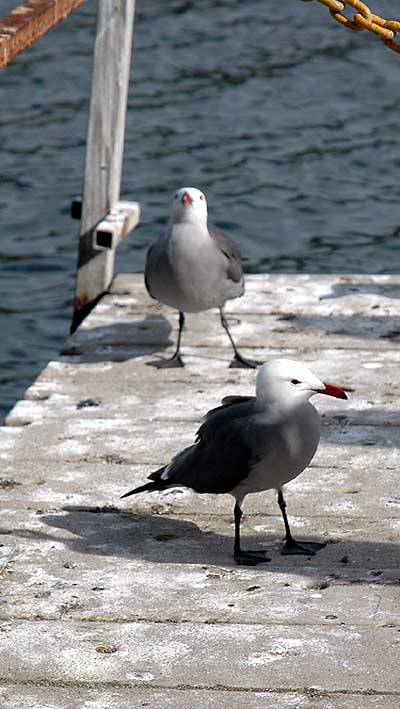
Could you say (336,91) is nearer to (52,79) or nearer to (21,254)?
(52,79)

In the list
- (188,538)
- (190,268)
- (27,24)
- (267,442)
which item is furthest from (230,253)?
(27,24)

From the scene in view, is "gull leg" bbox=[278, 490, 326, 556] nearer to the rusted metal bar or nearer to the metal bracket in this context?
the rusted metal bar

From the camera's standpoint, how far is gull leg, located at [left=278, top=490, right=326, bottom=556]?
529cm

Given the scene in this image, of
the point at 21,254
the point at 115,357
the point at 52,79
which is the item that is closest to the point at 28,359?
the point at 21,254

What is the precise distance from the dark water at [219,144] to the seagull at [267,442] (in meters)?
4.56

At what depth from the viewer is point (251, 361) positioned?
7.57 m

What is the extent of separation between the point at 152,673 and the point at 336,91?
11791 mm

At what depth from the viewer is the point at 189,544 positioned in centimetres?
546

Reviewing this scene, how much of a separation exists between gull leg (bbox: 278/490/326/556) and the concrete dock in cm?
3

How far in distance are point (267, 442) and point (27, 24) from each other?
61.9 inches

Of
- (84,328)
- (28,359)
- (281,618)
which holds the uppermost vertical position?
(281,618)

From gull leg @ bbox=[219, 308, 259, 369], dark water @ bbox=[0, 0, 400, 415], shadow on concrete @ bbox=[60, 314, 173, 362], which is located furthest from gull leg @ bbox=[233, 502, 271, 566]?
dark water @ bbox=[0, 0, 400, 415]

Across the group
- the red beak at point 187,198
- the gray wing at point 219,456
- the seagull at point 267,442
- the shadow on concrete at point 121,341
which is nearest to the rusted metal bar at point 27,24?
the seagull at point 267,442

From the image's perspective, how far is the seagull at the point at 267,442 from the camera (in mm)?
5199
